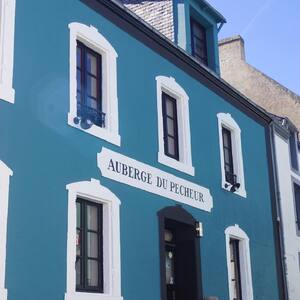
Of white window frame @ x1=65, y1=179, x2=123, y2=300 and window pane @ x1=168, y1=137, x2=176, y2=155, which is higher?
window pane @ x1=168, y1=137, x2=176, y2=155

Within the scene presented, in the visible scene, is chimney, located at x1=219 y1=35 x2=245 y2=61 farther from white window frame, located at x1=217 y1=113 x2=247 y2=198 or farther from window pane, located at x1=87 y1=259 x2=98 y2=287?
window pane, located at x1=87 y1=259 x2=98 y2=287

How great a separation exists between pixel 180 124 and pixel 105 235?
3881 mm

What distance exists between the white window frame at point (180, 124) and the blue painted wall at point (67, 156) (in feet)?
0.59

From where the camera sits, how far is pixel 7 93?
877 centimetres

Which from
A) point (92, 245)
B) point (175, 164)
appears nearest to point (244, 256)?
point (175, 164)

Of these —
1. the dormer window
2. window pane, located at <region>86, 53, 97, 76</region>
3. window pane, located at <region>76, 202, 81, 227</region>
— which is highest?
the dormer window

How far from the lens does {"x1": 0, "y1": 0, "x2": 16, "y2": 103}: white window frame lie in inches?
346

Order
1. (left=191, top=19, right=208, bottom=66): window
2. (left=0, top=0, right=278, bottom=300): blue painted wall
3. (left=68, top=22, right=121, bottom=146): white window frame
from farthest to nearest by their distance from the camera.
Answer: (left=191, top=19, right=208, bottom=66): window
(left=68, top=22, right=121, bottom=146): white window frame
(left=0, top=0, right=278, bottom=300): blue painted wall

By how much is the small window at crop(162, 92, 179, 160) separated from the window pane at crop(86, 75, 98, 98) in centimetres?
226

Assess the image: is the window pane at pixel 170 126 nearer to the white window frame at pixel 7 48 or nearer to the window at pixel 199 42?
the window at pixel 199 42

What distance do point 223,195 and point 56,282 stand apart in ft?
20.3

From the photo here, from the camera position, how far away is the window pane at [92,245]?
984cm

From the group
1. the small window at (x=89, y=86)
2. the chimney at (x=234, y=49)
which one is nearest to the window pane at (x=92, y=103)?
the small window at (x=89, y=86)

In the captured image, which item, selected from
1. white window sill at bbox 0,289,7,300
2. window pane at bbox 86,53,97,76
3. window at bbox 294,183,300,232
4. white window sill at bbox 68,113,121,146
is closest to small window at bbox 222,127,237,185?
white window sill at bbox 68,113,121,146
